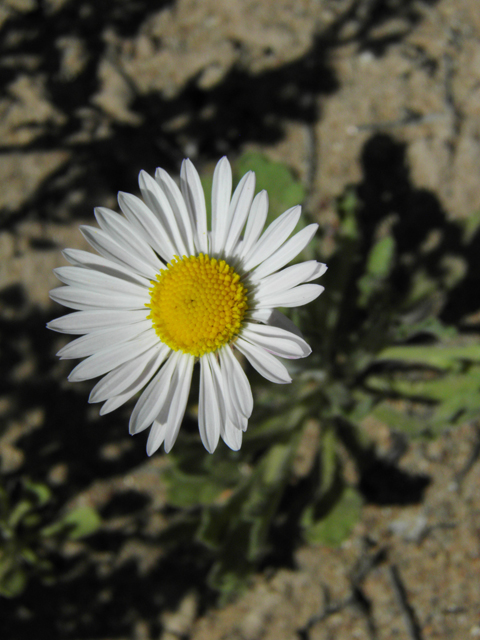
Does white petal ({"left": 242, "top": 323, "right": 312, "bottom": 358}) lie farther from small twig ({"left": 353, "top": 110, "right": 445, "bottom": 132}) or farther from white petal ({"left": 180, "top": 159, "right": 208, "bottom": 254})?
small twig ({"left": 353, "top": 110, "right": 445, "bottom": 132})

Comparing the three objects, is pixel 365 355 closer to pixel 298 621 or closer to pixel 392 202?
pixel 392 202

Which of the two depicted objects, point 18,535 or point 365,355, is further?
point 18,535

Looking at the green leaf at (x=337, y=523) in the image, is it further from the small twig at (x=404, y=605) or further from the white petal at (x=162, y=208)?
the white petal at (x=162, y=208)

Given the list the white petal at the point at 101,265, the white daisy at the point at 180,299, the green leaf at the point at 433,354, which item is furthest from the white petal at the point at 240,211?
the green leaf at the point at 433,354

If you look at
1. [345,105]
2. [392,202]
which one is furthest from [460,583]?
[345,105]

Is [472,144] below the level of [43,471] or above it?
above
